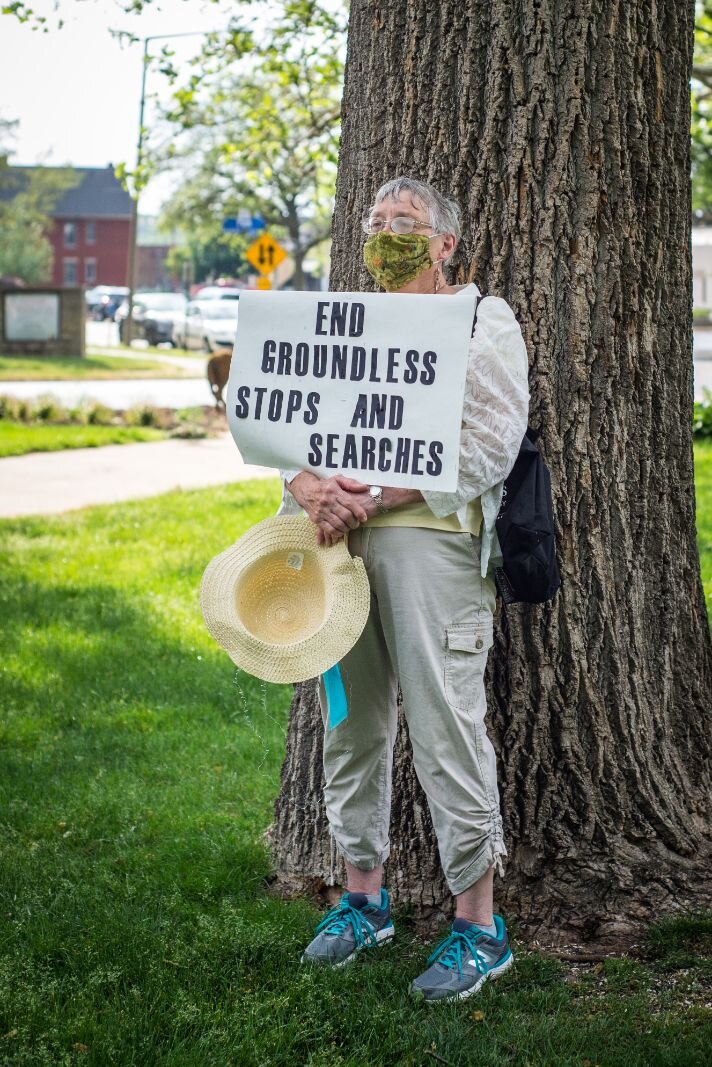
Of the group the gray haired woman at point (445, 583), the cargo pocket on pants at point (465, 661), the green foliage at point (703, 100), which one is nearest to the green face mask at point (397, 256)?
the gray haired woman at point (445, 583)

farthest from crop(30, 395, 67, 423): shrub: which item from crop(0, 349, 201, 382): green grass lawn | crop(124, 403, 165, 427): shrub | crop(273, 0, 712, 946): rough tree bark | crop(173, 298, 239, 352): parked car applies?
crop(173, 298, 239, 352): parked car

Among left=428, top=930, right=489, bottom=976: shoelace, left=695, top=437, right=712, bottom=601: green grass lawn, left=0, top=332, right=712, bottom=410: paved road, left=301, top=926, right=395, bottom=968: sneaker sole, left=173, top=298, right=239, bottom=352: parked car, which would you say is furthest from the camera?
left=173, top=298, right=239, bottom=352: parked car

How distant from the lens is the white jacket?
124 inches

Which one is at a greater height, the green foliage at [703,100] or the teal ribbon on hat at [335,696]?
the green foliage at [703,100]

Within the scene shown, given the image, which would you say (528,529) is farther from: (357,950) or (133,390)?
(133,390)

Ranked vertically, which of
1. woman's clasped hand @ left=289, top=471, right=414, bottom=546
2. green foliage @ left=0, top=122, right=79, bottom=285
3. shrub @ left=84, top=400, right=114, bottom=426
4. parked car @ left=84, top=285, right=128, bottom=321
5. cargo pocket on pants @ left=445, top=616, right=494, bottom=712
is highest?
green foliage @ left=0, top=122, right=79, bottom=285

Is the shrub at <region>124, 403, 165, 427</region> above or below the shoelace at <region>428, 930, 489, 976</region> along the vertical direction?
above

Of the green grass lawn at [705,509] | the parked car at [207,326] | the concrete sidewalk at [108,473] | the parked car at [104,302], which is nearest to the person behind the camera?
the green grass lawn at [705,509]

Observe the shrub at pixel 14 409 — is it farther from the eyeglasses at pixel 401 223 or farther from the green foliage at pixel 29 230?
the green foliage at pixel 29 230

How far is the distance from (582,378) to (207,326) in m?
33.1

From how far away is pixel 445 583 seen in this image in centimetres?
322

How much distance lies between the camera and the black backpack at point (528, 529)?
319 cm

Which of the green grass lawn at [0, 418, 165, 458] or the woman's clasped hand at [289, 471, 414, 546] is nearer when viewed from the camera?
the woman's clasped hand at [289, 471, 414, 546]

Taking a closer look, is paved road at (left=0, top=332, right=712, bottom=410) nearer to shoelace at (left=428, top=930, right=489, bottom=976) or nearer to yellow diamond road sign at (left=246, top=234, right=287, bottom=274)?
yellow diamond road sign at (left=246, top=234, right=287, bottom=274)
